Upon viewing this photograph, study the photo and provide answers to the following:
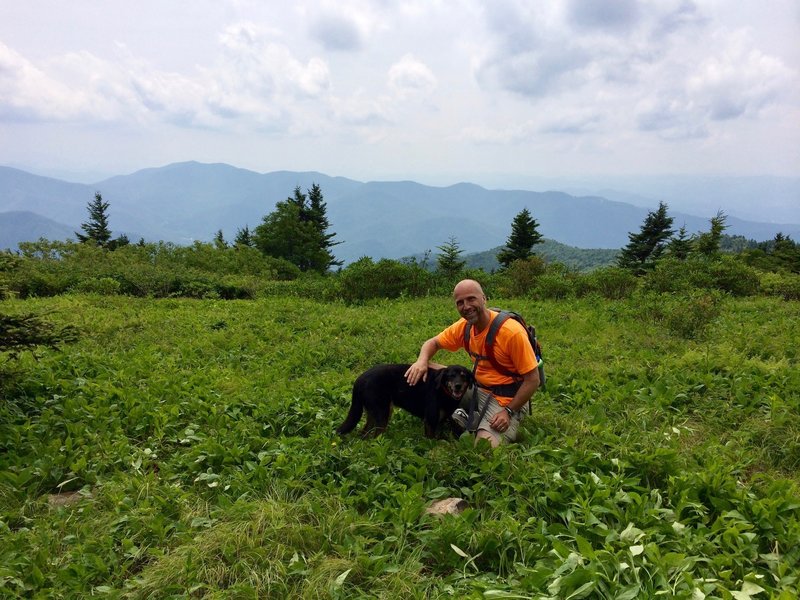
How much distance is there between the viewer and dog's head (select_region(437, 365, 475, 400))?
14.9ft

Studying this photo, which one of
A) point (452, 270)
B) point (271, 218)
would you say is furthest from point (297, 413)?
point (271, 218)

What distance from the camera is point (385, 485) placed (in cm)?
378

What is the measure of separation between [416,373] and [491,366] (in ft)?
2.67

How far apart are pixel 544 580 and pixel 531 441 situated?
1.99 meters

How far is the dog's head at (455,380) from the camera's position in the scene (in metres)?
4.55

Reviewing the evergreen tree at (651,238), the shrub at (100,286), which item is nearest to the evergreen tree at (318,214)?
the evergreen tree at (651,238)

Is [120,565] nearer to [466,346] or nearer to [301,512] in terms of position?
[301,512]

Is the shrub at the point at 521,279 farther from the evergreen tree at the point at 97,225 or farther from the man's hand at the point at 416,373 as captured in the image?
the evergreen tree at the point at 97,225

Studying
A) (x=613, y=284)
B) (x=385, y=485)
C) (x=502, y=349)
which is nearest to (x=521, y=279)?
(x=613, y=284)

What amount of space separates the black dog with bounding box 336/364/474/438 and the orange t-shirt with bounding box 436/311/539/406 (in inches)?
7.9

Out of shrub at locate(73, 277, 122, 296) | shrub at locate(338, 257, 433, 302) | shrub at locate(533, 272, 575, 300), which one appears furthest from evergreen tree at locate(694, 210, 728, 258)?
shrub at locate(73, 277, 122, 296)

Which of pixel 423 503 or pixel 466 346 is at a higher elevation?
pixel 466 346

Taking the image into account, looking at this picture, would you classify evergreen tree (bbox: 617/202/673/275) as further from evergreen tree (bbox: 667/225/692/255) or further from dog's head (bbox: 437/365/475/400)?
dog's head (bbox: 437/365/475/400)

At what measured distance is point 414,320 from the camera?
36.8ft
